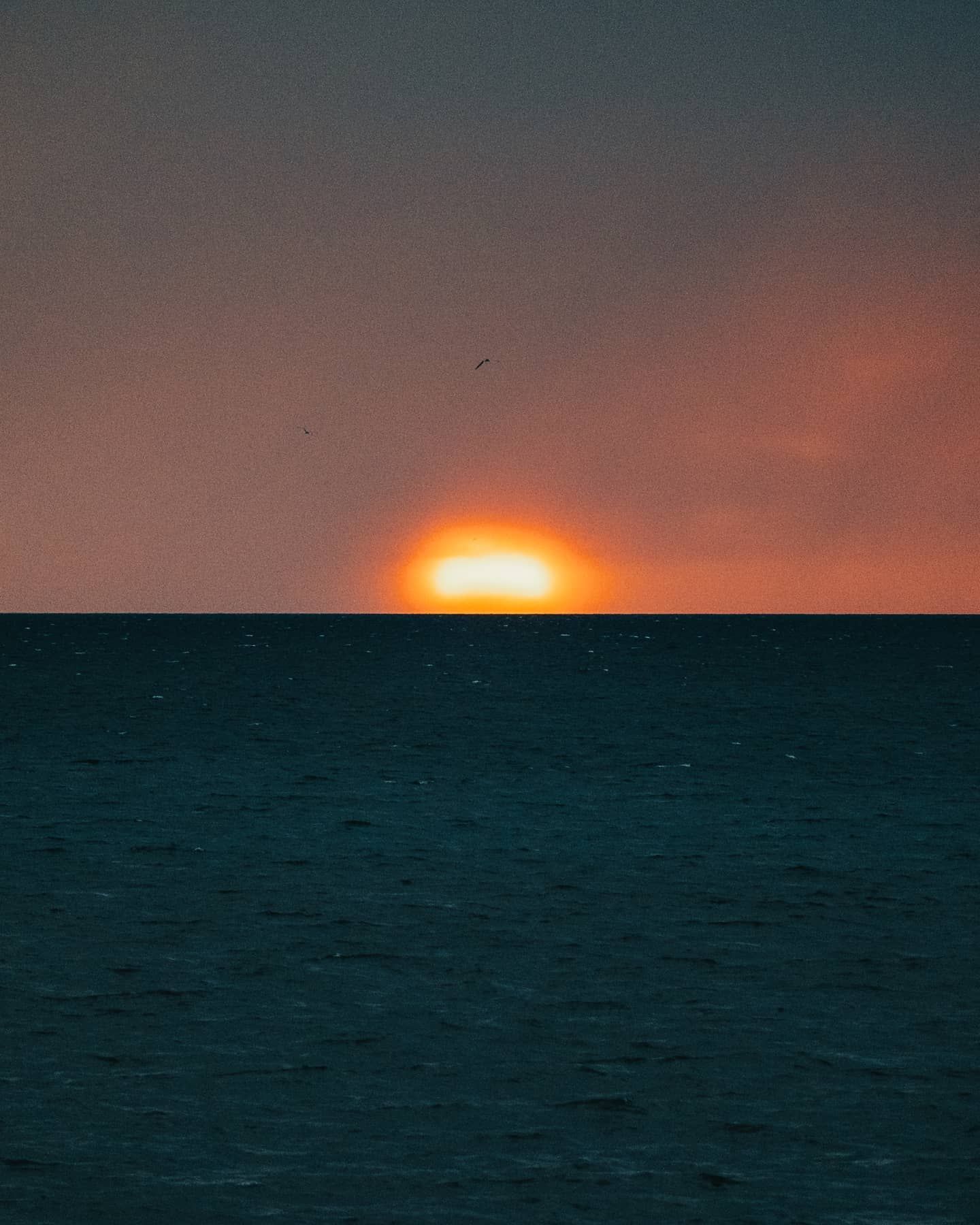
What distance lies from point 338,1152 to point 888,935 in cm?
1613

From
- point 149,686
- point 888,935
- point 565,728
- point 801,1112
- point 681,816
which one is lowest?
point 801,1112

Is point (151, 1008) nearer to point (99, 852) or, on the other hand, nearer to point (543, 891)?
point (543, 891)

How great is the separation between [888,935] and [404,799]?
85.3ft

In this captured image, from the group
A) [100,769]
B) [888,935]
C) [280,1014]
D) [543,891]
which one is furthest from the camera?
[100,769]

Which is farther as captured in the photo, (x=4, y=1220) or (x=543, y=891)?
(x=543, y=891)

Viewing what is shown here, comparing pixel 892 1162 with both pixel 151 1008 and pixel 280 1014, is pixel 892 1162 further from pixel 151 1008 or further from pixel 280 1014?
pixel 151 1008

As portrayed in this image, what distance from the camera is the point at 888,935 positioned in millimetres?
31609

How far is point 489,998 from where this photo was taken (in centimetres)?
2642

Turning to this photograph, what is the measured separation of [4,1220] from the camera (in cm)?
1723

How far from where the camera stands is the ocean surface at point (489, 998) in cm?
1856

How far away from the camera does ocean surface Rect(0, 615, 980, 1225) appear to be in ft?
60.9

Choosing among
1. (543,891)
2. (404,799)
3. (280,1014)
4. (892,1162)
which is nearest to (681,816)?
(404,799)

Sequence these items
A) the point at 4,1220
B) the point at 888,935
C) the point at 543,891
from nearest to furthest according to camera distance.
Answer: the point at 4,1220 < the point at 888,935 < the point at 543,891

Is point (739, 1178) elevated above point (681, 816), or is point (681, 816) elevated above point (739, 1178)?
point (681, 816)
